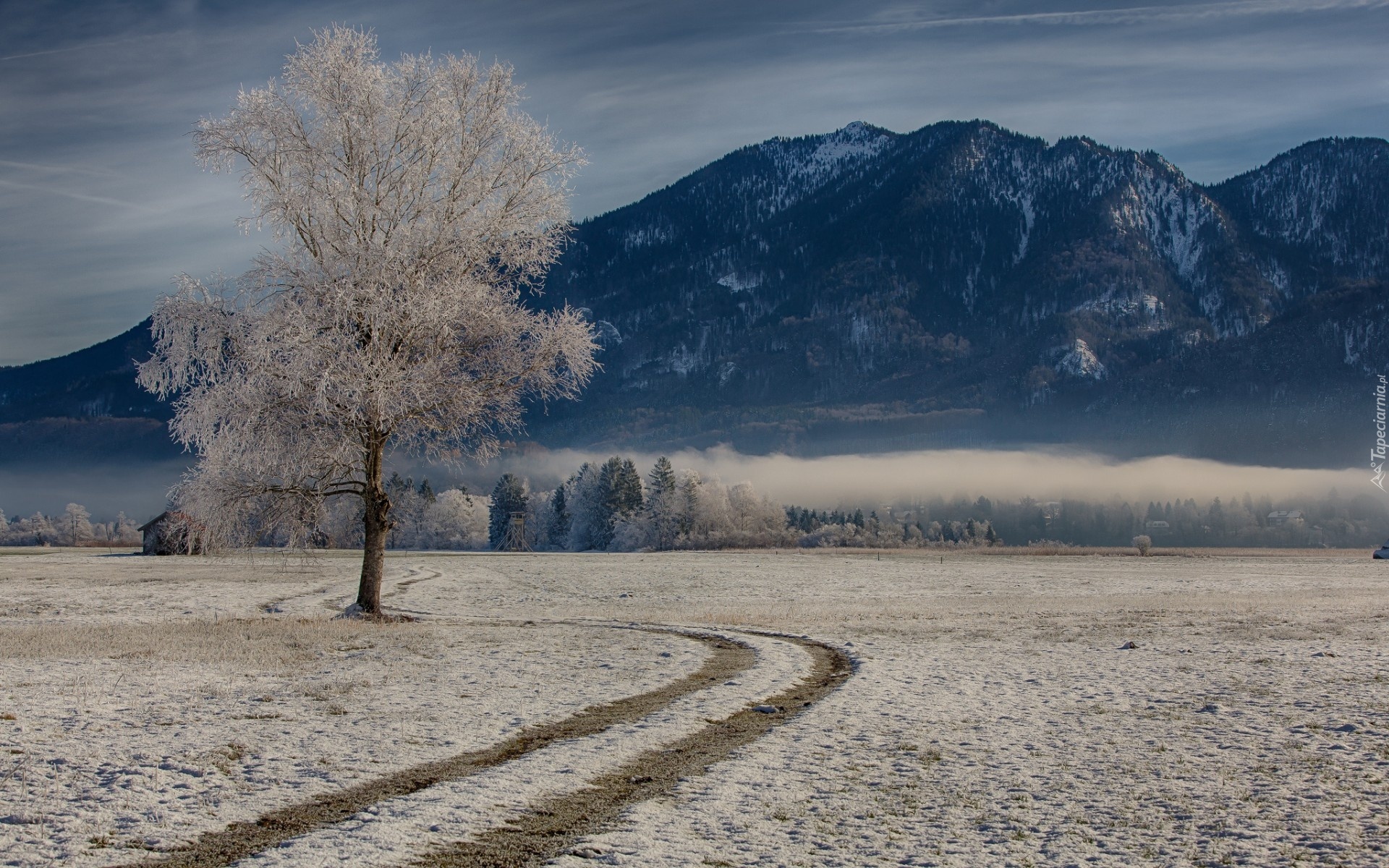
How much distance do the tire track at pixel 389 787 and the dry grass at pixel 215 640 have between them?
24.4 ft

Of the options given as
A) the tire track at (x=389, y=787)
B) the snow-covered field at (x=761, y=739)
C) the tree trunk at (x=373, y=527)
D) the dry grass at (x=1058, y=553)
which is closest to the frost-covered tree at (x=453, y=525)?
the dry grass at (x=1058, y=553)

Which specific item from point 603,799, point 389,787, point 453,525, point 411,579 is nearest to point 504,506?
point 453,525

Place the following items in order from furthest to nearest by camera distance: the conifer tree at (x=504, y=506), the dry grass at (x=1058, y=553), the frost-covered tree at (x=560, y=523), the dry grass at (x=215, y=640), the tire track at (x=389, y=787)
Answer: the frost-covered tree at (x=560, y=523) → the conifer tree at (x=504, y=506) → the dry grass at (x=1058, y=553) → the dry grass at (x=215, y=640) → the tire track at (x=389, y=787)

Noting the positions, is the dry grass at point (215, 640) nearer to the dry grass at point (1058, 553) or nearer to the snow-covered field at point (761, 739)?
the snow-covered field at point (761, 739)

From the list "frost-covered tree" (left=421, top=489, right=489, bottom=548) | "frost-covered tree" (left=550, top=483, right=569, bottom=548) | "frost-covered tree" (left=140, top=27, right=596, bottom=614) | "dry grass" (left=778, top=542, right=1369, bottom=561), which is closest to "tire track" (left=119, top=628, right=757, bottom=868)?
"frost-covered tree" (left=140, top=27, right=596, bottom=614)

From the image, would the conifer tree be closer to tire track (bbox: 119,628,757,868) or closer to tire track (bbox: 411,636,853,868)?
tire track (bbox: 119,628,757,868)

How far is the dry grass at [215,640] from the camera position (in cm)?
2092

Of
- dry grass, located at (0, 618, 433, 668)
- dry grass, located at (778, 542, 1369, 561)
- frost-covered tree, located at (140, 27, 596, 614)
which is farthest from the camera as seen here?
dry grass, located at (778, 542, 1369, 561)

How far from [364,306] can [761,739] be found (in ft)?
57.4

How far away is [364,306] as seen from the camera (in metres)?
27.1

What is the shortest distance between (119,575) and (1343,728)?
64.5 meters

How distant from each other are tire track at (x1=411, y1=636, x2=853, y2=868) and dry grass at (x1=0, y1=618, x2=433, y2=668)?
31.5 feet

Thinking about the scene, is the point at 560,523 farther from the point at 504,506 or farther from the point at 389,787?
the point at 389,787

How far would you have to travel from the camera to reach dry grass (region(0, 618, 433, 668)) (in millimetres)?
20922
